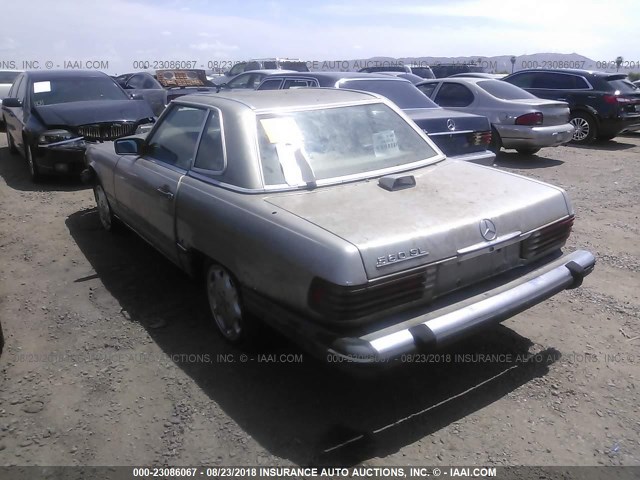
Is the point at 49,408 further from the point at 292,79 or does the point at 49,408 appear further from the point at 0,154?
the point at 0,154

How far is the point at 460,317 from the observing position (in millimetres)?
2758

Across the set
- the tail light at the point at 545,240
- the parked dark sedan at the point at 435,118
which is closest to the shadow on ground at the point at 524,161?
the parked dark sedan at the point at 435,118

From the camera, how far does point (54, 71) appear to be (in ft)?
28.8

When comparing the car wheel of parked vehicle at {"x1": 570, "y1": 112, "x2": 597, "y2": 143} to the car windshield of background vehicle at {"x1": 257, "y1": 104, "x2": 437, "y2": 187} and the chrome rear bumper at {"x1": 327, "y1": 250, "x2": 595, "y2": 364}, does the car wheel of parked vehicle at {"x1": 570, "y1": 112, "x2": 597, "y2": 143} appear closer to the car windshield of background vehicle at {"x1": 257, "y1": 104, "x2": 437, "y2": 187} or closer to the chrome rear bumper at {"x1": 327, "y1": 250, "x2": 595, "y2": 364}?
the car windshield of background vehicle at {"x1": 257, "y1": 104, "x2": 437, "y2": 187}

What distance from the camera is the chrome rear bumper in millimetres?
2518

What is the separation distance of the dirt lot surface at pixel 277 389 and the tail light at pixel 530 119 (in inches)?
198

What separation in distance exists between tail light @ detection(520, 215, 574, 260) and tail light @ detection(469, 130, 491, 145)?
3555 mm

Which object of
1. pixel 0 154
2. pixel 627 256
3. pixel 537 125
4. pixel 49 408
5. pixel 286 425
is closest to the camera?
pixel 286 425

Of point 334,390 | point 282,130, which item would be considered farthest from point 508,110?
point 334,390

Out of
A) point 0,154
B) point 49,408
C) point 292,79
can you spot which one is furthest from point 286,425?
point 0,154

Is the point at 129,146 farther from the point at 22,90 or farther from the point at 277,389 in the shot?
the point at 22,90

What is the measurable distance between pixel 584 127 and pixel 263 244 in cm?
1105

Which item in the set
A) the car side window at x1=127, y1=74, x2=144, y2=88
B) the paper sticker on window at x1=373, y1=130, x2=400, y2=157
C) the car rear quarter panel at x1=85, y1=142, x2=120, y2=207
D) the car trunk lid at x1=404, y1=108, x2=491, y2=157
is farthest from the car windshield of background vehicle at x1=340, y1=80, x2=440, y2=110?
the car side window at x1=127, y1=74, x2=144, y2=88

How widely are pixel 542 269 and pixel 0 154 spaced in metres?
10.8
